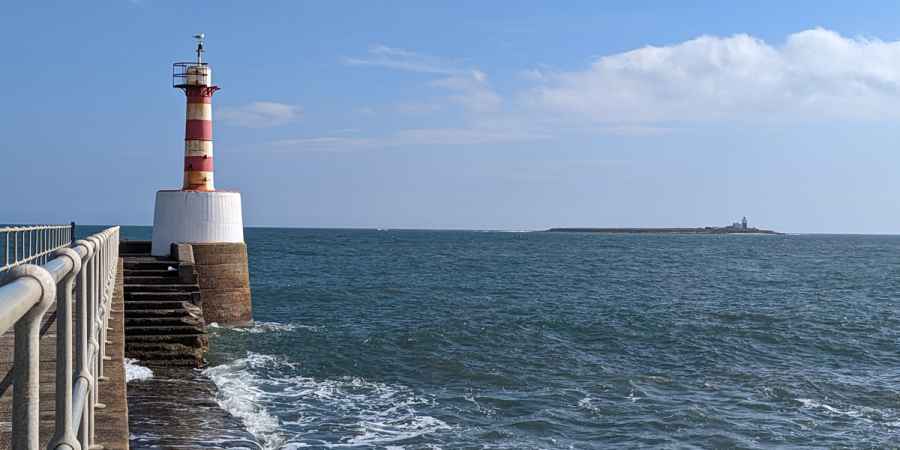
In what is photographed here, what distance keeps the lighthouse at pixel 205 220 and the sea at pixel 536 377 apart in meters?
0.73

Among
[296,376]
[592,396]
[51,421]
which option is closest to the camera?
[51,421]

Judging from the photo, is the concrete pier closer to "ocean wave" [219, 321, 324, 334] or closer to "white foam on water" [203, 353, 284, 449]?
"white foam on water" [203, 353, 284, 449]

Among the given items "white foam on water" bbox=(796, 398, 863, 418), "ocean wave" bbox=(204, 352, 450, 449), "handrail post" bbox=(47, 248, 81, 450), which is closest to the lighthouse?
"ocean wave" bbox=(204, 352, 450, 449)

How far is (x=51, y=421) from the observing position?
3840 mm

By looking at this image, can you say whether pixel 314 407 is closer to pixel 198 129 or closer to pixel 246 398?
pixel 246 398

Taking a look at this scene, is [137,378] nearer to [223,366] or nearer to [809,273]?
[223,366]

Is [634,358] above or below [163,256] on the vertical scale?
below

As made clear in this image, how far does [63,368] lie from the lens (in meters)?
2.69

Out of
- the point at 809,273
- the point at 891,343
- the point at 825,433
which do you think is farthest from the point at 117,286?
the point at 809,273

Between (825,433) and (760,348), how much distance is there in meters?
8.03

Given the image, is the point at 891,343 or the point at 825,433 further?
the point at 891,343

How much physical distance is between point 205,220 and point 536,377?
9.04m

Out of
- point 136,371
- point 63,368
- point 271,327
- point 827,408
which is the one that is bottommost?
point 827,408

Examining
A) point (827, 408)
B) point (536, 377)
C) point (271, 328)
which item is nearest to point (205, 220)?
point (271, 328)
